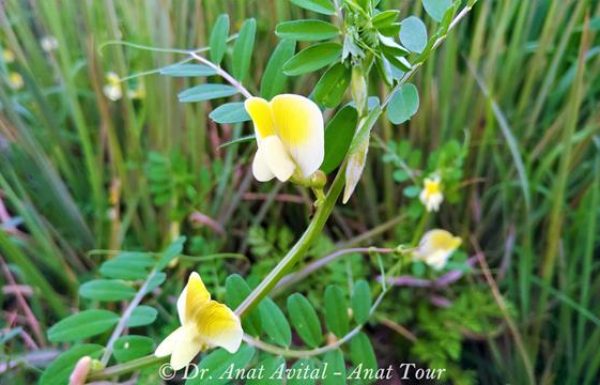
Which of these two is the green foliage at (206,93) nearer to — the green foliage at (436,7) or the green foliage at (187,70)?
the green foliage at (187,70)

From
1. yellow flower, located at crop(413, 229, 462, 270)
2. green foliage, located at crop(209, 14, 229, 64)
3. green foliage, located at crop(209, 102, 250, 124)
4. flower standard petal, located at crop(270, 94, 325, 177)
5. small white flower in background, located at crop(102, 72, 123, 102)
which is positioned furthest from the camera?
small white flower in background, located at crop(102, 72, 123, 102)

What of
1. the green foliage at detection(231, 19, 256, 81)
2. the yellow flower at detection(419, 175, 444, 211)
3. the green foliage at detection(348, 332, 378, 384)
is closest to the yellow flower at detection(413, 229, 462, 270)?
the yellow flower at detection(419, 175, 444, 211)

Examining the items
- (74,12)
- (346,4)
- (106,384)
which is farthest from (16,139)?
(346,4)

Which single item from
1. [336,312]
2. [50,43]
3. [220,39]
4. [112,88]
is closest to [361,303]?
[336,312]

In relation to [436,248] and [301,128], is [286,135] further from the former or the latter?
[436,248]

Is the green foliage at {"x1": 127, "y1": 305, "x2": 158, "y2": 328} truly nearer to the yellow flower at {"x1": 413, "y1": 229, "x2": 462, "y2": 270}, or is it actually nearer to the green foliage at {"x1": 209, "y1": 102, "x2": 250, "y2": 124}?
the green foliage at {"x1": 209, "y1": 102, "x2": 250, "y2": 124}

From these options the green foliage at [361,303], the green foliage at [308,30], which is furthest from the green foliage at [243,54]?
the green foliage at [361,303]

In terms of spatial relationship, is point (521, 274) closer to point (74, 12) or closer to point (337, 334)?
point (337, 334)

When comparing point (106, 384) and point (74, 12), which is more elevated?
point (74, 12)
